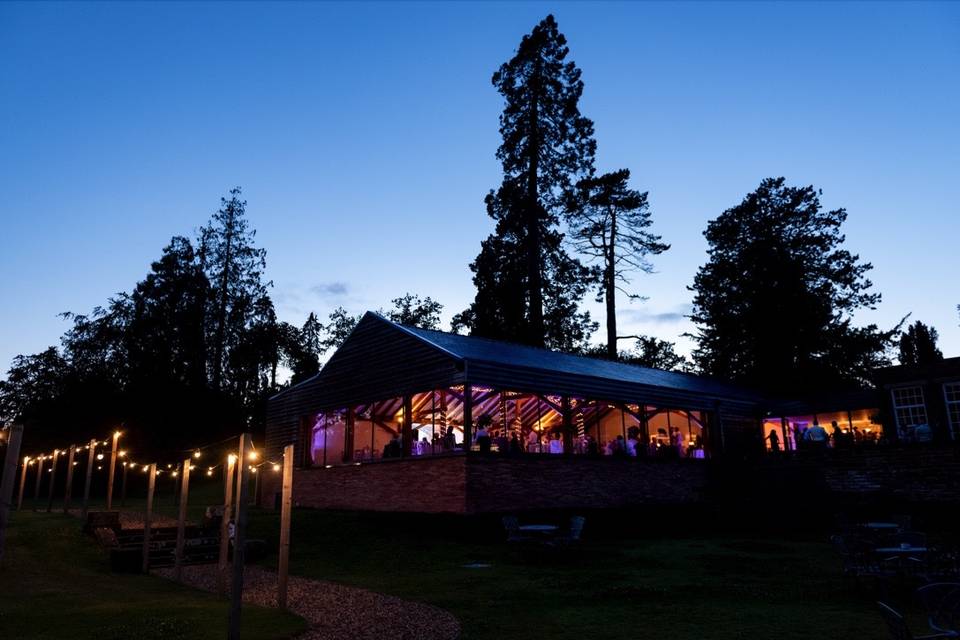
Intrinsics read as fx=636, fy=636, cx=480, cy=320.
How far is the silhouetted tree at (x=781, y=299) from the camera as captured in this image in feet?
137

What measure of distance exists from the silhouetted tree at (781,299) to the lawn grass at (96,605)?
38178mm

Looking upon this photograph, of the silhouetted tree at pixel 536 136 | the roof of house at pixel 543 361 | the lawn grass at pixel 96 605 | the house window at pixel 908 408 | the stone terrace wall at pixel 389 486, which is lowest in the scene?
the lawn grass at pixel 96 605

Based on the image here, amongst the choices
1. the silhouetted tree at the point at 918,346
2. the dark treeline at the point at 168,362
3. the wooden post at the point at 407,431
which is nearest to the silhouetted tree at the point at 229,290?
the dark treeline at the point at 168,362

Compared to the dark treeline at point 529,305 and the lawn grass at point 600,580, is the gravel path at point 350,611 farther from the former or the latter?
the dark treeline at point 529,305

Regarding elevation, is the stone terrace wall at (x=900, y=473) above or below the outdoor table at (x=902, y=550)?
above

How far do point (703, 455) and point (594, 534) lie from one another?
858 cm

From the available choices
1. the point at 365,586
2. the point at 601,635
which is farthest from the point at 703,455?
the point at 601,635

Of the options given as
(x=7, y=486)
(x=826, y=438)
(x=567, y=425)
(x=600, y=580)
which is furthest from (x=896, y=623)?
(x=826, y=438)

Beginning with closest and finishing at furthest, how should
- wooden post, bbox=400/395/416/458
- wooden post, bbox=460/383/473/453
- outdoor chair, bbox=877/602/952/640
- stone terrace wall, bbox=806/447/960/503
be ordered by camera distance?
outdoor chair, bbox=877/602/952/640 → wooden post, bbox=460/383/473/453 → stone terrace wall, bbox=806/447/960/503 → wooden post, bbox=400/395/416/458

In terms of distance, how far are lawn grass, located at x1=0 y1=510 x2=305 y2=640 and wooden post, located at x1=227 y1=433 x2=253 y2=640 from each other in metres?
0.47

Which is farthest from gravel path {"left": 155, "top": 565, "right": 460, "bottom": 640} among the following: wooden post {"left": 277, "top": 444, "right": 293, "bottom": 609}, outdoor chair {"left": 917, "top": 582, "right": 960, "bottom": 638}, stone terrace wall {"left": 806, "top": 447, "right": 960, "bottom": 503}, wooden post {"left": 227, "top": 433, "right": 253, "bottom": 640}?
stone terrace wall {"left": 806, "top": 447, "right": 960, "bottom": 503}

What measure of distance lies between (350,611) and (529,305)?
30023mm

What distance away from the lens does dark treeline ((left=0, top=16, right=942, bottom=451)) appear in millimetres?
35281

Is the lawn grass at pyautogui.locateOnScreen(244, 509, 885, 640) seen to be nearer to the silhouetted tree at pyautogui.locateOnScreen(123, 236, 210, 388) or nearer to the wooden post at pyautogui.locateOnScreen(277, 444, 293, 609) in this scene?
the wooden post at pyautogui.locateOnScreen(277, 444, 293, 609)
